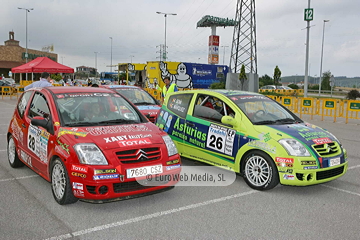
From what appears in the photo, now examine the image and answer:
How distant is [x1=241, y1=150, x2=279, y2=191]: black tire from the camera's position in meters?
4.92

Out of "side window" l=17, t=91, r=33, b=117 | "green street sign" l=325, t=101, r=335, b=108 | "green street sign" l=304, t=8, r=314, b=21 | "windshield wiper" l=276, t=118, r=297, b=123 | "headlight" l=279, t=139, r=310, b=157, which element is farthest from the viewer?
"green street sign" l=304, t=8, r=314, b=21

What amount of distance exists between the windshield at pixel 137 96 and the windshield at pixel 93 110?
461 centimetres

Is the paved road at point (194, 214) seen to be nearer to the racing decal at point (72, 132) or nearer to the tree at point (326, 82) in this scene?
the racing decal at point (72, 132)

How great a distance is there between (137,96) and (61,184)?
6295 mm

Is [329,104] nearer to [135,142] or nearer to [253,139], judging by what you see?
[253,139]

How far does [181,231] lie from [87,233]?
41.0 inches

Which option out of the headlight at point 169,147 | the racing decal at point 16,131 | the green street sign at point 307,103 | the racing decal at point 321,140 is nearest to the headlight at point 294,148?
the racing decal at point 321,140

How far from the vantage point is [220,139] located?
18.6 feet

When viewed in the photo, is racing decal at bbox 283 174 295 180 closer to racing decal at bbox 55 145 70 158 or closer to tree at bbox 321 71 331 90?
racing decal at bbox 55 145 70 158

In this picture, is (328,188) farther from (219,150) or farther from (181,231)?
(181,231)

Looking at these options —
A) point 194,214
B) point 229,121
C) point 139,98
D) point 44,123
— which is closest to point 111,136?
point 44,123

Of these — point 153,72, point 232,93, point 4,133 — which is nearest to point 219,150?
point 232,93

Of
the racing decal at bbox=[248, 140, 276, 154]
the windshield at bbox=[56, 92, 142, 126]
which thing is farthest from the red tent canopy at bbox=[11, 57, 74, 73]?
the racing decal at bbox=[248, 140, 276, 154]

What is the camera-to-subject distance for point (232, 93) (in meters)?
6.23
